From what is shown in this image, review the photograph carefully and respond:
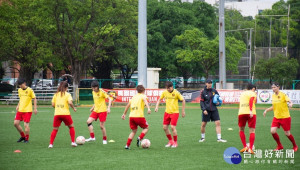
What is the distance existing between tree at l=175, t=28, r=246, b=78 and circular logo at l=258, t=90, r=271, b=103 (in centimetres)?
2098

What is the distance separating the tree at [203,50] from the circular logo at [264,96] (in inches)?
826

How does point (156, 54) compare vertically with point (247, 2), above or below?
below

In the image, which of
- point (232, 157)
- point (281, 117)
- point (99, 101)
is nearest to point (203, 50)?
point (99, 101)

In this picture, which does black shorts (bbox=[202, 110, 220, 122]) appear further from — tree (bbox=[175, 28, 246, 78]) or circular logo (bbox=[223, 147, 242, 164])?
tree (bbox=[175, 28, 246, 78])

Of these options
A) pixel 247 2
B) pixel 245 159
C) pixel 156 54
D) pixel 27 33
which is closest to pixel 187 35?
pixel 156 54

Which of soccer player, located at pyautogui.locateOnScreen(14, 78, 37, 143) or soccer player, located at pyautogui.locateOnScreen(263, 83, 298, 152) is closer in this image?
soccer player, located at pyautogui.locateOnScreen(263, 83, 298, 152)

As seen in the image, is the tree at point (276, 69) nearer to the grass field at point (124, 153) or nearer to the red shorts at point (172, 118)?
the grass field at point (124, 153)

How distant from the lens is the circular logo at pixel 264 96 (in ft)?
119

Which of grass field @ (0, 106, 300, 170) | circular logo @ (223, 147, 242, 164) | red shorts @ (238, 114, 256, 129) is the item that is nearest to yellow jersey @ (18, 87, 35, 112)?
grass field @ (0, 106, 300, 170)

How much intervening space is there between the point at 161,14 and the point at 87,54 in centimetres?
1882

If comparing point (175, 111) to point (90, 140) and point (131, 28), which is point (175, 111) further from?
point (131, 28)

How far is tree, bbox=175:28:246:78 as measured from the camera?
57.7 m

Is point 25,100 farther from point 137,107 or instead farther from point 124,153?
point 124,153

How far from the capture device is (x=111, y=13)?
44.5 metres
